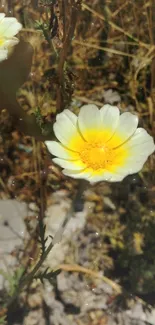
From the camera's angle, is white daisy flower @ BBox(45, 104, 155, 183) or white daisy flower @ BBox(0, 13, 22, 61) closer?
white daisy flower @ BBox(45, 104, 155, 183)

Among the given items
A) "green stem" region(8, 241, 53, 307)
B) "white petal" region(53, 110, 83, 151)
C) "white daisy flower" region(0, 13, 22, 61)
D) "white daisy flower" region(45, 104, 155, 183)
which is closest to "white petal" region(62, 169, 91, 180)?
"white daisy flower" region(45, 104, 155, 183)

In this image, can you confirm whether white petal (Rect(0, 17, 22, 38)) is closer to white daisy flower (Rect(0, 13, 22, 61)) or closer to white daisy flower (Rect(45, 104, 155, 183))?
white daisy flower (Rect(0, 13, 22, 61))

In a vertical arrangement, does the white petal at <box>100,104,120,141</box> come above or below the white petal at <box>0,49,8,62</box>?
below

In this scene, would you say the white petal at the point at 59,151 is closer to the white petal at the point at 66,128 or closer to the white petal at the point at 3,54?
the white petal at the point at 66,128

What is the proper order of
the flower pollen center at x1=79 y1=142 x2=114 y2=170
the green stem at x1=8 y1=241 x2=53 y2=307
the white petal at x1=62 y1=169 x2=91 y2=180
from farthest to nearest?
1. the green stem at x1=8 y1=241 x2=53 y2=307
2. the flower pollen center at x1=79 y1=142 x2=114 y2=170
3. the white petal at x1=62 y1=169 x2=91 y2=180

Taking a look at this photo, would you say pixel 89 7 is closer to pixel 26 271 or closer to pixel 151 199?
pixel 151 199

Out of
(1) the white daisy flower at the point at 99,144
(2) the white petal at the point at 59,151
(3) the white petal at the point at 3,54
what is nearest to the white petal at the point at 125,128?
(1) the white daisy flower at the point at 99,144
